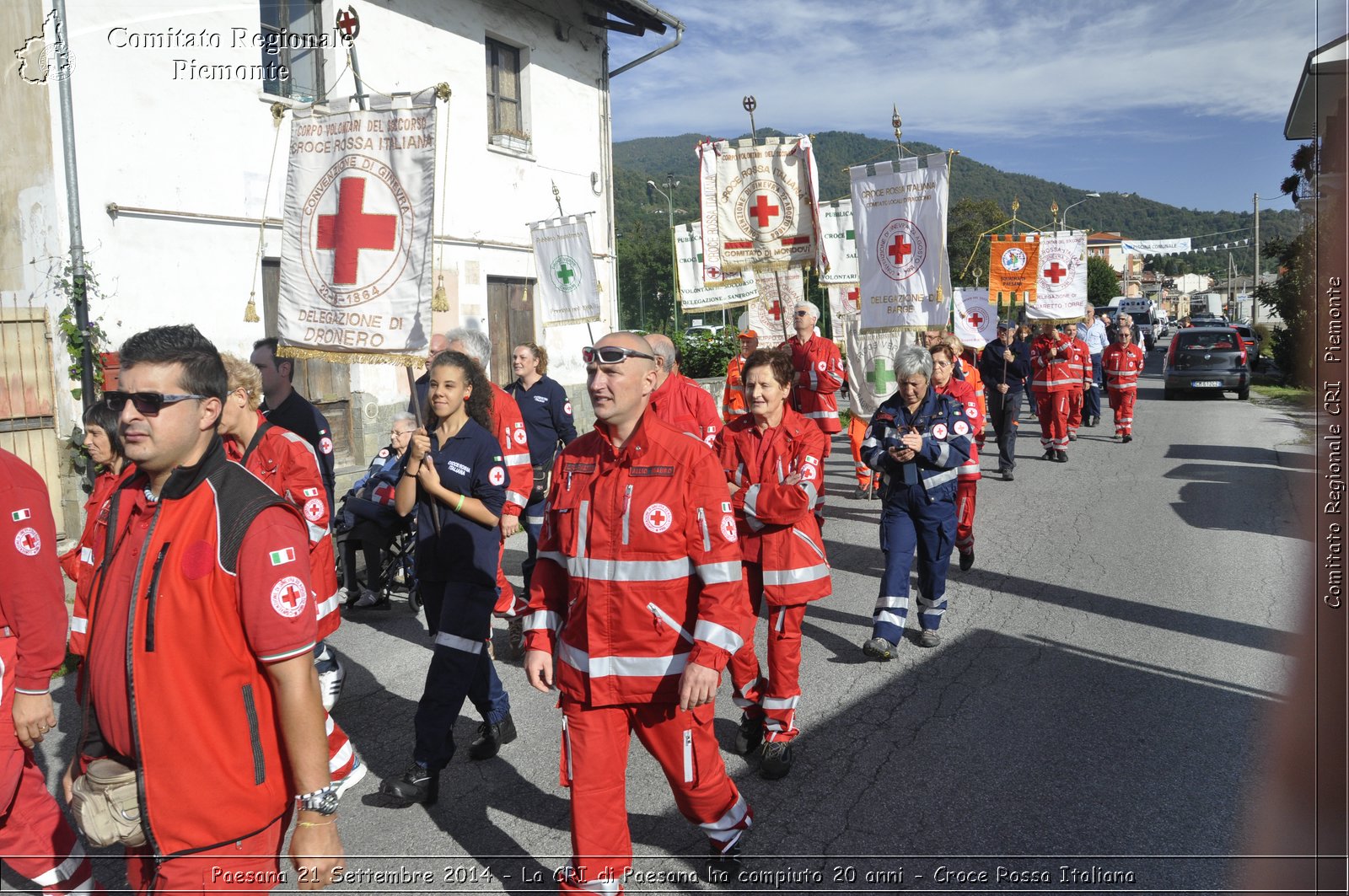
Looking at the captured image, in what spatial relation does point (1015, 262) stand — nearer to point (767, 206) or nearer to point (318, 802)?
point (767, 206)

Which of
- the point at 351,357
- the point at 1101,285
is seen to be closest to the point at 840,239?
the point at 351,357

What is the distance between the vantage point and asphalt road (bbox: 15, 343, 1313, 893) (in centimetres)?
367

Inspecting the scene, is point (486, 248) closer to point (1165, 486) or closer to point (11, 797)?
point (1165, 486)

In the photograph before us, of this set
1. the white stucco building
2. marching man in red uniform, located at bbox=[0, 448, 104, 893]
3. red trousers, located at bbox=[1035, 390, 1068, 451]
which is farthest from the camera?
red trousers, located at bbox=[1035, 390, 1068, 451]

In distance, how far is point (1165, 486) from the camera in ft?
37.9

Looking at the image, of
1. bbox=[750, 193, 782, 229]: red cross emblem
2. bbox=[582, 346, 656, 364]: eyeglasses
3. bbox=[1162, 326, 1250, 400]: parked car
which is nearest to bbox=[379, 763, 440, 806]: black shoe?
bbox=[582, 346, 656, 364]: eyeglasses

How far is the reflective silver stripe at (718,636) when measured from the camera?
3.09 metres

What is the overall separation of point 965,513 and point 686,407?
123 inches

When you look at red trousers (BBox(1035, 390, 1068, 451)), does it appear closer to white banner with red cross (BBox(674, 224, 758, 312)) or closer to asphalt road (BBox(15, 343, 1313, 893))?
white banner with red cross (BBox(674, 224, 758, 312))

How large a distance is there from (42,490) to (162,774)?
1353 mm

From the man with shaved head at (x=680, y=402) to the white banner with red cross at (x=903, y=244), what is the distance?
323 cm

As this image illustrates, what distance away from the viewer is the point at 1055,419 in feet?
45.5

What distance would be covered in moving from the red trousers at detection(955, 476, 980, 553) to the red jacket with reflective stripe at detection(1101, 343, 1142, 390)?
353 inches

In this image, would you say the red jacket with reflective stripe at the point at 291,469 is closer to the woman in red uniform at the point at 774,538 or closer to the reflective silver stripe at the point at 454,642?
the reflective silver stripe at the point at 454,642
